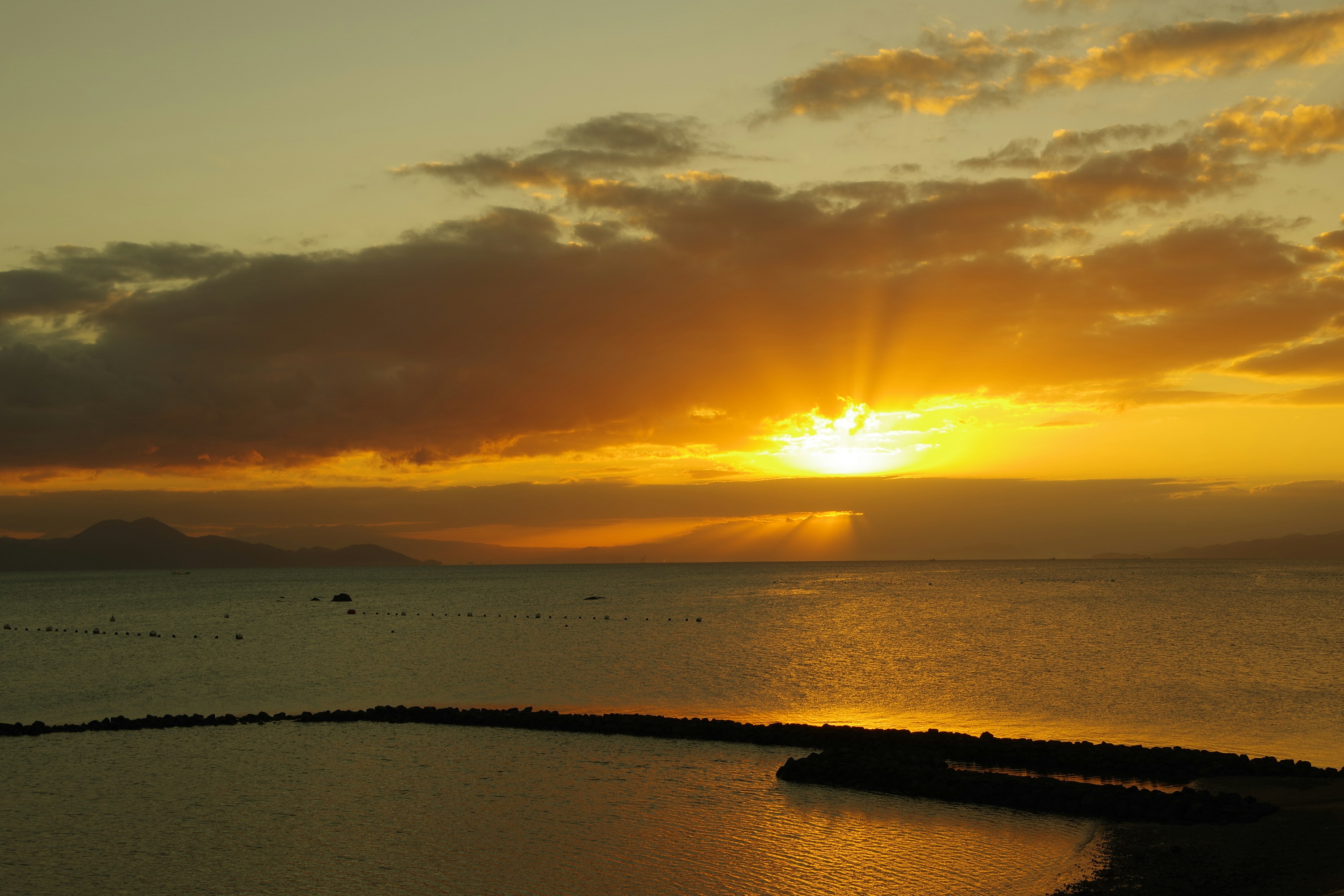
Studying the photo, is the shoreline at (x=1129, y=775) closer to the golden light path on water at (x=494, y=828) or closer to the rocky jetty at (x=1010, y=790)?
the rocky jetty at (x=1010, y=790)

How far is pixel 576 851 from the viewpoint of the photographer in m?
21.4

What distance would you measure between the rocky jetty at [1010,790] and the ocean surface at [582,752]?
2.42 feet

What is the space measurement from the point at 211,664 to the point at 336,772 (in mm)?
41737

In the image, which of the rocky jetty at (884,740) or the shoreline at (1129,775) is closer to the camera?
the shoreline at (1129,775)

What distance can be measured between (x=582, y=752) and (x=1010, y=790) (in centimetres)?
1452

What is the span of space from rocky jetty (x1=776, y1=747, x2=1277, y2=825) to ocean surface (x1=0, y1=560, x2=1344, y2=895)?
0.74m

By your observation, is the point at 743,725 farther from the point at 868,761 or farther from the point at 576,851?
the point at 576,851

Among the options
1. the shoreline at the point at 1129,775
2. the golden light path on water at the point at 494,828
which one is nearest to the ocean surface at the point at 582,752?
the golden light path on water at the point at 494,828

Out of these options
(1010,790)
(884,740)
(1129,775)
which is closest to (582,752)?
(884,740)

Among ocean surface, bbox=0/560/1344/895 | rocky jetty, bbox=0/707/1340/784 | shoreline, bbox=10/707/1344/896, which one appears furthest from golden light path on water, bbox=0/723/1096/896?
rocky jetty, bbox=0/707/1340/784

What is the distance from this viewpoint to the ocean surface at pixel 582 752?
805 inches

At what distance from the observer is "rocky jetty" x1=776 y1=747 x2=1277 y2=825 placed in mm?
22312

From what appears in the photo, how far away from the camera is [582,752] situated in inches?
1292

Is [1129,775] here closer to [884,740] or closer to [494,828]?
[884,740]
